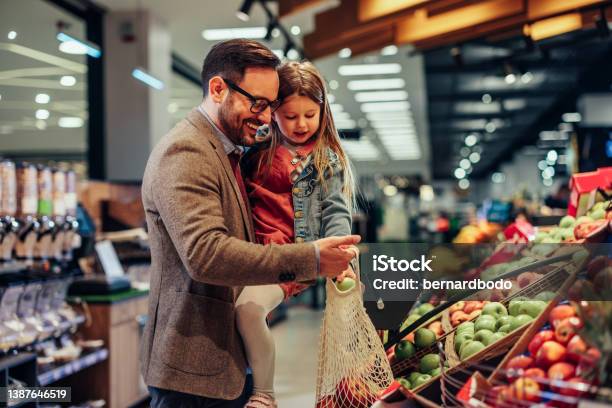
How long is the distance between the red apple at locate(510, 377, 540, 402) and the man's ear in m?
1.08

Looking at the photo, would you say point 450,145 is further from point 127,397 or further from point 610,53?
point 127,397

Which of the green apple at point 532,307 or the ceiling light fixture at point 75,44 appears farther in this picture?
the ceiling light fixture at point 75,44

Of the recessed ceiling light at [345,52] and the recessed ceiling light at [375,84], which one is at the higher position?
the recessed ceiling light at [375,84]

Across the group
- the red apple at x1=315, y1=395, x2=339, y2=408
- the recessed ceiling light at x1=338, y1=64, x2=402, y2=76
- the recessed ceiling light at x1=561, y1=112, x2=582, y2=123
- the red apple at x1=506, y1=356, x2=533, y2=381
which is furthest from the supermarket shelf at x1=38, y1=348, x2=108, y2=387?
the recessed ceiling light at x1=561, y1=112, x2=582, y2=123

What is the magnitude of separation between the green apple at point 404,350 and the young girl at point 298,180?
345mm

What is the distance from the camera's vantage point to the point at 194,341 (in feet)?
6.31

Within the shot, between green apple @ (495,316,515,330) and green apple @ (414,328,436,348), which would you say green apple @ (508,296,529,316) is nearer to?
green apple @ (495,316,515,330)

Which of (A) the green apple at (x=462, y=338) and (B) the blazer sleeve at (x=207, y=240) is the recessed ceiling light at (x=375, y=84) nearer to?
(A) the green apple at (x=462, y=338)

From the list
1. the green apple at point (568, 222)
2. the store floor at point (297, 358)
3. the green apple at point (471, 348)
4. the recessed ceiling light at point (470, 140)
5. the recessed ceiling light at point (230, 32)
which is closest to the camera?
the green apple at point (471, 348)

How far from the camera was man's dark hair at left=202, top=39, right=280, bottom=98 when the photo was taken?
199cm

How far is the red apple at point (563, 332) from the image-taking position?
1666mm

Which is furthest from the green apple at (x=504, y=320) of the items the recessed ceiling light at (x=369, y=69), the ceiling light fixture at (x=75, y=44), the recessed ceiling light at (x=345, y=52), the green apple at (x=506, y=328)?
the recessed ceiling light at (x=369, y=69)

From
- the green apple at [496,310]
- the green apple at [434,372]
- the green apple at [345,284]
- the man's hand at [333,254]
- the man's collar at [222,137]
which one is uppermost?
the man's collar at [222,137]

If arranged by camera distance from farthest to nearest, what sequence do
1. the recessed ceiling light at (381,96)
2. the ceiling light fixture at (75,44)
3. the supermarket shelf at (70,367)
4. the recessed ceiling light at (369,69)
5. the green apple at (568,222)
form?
the recessed ceiling light at (381,96), the recessed ceiling light at (369,69), the ceiling light fixture at (75,44), the supermarket shelf at (70,367), the green apple at (568,222)
